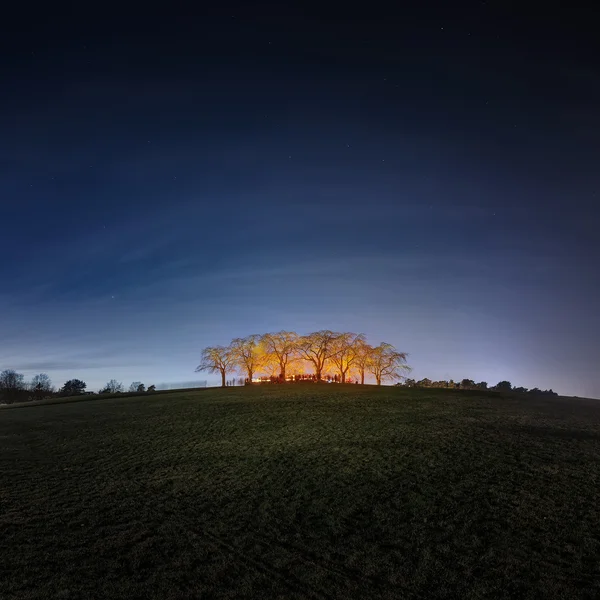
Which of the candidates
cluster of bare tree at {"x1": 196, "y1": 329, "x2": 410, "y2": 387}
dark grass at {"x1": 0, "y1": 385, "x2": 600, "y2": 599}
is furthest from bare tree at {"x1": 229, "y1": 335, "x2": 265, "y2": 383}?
dark grass at {"x1": 0, "y1": 385, "x2": 600, "y2": 599}

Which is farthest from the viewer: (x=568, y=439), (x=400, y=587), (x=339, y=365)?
(x=339, y=365)

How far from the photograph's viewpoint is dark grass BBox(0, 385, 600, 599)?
40.4ft

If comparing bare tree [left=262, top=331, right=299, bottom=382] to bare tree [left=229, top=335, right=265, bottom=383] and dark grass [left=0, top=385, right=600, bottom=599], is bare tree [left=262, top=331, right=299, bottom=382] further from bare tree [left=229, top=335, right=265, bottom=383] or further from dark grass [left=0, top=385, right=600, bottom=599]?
dark grass [left=0, top=385, right=600, bottom=599]

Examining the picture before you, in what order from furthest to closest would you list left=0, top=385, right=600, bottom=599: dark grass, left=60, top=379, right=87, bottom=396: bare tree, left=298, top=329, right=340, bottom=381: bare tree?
left=60, top=379, right=87, bottom=396: bare tree, left=298, top=329, right=340, bottom=381: bare tree, left=0, top=385, right=600, bottom=599: dark grass

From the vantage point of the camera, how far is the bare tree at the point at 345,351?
99.9 meters

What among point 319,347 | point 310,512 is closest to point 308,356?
point 319,347

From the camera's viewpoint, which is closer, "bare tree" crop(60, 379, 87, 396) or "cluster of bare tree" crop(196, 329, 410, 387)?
"cluster of bare tree" crop(196, 329, 410, 387)

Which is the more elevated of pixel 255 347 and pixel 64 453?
pixel 255 347

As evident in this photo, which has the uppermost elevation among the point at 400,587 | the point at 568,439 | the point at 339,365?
the point at 339,365

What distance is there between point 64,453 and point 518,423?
35.2m

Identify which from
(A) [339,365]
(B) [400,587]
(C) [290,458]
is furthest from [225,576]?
(A) [339,365]

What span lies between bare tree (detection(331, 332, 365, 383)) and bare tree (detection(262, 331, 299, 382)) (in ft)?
33.1

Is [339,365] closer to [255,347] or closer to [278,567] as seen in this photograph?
[255,347]

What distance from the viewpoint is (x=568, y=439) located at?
28172 millimetres
